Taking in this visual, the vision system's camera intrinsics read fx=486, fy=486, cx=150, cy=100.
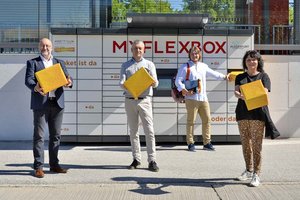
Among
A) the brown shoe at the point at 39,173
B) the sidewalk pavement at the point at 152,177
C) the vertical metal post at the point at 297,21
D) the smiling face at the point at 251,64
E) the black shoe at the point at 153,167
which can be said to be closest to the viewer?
the sidewalk pavement at the point at 152,177

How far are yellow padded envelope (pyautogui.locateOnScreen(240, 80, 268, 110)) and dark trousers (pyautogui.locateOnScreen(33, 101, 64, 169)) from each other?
2.57 metres

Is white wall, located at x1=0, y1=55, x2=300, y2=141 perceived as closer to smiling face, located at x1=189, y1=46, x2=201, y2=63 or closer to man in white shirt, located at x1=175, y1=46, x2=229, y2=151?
man in white shirt, located at x1=175, y1=46, x2=229, y2=151

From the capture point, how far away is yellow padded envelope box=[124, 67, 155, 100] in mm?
6801

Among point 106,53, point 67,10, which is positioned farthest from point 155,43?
point 67,10

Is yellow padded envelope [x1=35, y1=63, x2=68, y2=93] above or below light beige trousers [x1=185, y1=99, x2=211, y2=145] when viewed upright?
above

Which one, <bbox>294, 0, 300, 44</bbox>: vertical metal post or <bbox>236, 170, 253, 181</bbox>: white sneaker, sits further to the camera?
<bbox>294, 0, 300, 44</bbox>: vertical metal post

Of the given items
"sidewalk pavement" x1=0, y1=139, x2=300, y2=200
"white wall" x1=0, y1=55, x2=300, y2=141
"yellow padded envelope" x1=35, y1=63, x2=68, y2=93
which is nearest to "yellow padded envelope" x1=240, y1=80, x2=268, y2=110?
"sidewalk pavement" x1=0, y1=139, x2=300, y2=200

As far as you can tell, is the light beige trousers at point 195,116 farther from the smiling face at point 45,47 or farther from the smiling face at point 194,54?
the smiling face at point 45,47

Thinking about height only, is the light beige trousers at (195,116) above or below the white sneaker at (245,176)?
above

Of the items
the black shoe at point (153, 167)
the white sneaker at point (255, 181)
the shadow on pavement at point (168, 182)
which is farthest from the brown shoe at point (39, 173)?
the white sneaker at point (255, 181)

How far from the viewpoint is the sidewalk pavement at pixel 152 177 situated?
589 centimetres

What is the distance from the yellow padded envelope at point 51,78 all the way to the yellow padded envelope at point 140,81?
3.02 ft

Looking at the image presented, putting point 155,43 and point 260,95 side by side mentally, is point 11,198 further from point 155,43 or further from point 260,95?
point 155,43

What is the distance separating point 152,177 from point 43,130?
1636 millimetres
